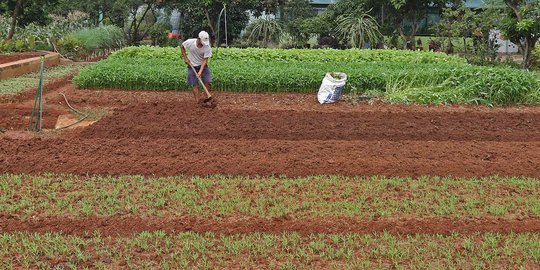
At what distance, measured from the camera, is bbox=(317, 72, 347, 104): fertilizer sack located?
11633 millimetres

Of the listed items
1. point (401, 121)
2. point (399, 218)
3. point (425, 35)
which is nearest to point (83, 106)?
point (401, 121)

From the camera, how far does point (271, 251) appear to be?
500cm

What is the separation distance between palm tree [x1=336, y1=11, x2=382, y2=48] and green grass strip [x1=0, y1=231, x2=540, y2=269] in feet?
52.7

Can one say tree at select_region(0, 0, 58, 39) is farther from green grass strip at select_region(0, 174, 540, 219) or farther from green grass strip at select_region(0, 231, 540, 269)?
green grass strip at select_region(0, 231, 540, 269)

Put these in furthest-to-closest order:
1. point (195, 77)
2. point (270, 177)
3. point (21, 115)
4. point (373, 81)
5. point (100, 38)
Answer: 1. point (100, 38)
2. point (373, 81)
3. point (195, 77)
4. point (21, 115)
5. point (270, 177)

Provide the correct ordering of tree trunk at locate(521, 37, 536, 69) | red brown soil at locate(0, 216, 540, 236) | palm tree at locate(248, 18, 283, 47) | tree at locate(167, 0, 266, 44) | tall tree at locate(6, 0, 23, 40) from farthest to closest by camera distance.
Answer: tree at locate(167, 0, 266, 44)
palm tree at locate(248, 18, 283, 47)
tall tree at locate(6, 0, 23, 40)
tree trunk at locate(521, 37, 536, 69)
red brown soil at locate(0, 216, 540, 236)

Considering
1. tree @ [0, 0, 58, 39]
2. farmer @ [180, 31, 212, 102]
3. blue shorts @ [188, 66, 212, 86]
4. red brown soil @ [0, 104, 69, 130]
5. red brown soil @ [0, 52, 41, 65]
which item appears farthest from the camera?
tree @ [0, 0, 58, 39]

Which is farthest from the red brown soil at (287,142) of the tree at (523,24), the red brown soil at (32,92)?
the tree at (523,24)

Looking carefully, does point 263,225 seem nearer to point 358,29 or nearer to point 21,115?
point 21,115

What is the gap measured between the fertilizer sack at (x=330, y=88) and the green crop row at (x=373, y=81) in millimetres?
845

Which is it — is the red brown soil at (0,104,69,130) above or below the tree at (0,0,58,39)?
below

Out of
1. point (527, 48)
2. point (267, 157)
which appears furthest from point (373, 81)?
point (527, 48)

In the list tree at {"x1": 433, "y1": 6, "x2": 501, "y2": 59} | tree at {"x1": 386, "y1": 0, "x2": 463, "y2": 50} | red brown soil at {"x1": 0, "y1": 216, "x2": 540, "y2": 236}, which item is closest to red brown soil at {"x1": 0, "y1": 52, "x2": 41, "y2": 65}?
tree at {"x1": 386, "y1": 0, "x2": 463, "y2": 50}

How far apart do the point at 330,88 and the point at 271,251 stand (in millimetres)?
7030
